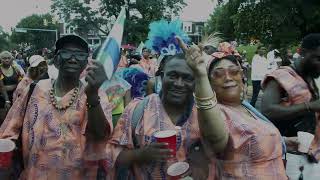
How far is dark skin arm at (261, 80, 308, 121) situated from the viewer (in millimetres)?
3984

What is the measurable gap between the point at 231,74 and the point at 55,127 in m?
1.15

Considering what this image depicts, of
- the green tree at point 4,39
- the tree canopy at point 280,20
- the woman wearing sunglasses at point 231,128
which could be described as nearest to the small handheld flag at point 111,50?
the woman wearing sunglasses at point 231,128

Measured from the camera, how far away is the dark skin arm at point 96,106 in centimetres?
282

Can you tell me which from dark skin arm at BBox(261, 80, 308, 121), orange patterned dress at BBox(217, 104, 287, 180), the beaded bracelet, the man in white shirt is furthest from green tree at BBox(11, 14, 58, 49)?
the beaded bracelet

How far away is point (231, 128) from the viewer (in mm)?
2926

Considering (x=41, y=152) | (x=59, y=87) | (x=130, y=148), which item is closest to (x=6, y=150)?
(x=41, y=152)

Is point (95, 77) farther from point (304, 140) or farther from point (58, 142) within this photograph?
point (304, 140)

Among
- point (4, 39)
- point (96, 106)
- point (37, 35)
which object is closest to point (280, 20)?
point (96, 106)

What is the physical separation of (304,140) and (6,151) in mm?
2186

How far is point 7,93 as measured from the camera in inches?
351

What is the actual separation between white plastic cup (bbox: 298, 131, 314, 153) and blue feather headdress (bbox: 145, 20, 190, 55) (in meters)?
1.18

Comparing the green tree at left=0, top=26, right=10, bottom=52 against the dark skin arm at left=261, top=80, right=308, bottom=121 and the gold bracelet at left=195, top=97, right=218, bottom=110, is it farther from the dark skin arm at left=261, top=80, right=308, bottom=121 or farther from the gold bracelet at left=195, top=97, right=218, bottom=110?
the gold bracelet at left=195, top=97, right=218, bottom=110

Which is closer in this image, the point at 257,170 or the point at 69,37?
the point at 257,170

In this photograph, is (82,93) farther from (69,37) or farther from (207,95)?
(207,95)
